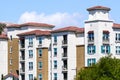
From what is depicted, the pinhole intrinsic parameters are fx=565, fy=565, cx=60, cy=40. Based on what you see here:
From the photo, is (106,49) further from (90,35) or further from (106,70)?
(106,70)

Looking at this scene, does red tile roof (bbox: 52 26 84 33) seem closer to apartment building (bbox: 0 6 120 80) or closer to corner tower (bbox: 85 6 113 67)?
apartment building (bbox: 0 6 120 80)

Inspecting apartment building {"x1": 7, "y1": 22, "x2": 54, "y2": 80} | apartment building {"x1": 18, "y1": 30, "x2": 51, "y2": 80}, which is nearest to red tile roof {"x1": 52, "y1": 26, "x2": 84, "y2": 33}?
apartment building {"x1": 18, "y1": 30, "x2": 51, "y2": 80}

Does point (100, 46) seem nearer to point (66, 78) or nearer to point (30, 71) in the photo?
point (66, 78)

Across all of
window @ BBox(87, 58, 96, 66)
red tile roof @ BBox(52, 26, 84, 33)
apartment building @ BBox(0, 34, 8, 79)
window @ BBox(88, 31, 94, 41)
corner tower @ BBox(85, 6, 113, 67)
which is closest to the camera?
corner tower @ BBox(85, 6, 113, 67)

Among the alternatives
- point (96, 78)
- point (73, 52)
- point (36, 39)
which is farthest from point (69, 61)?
point (96, 78)

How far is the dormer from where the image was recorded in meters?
85.2

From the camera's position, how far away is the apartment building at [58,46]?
8506 cm

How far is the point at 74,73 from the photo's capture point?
88.2m

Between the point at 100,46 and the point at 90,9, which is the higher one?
the point at 90,9

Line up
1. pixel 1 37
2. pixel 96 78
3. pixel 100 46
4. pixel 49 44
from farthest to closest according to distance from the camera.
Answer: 1. pixel 1 37
2. pixel 49 44
3. pixel 100 46
4. pixel 96 78

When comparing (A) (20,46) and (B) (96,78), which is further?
(A) (20,46)

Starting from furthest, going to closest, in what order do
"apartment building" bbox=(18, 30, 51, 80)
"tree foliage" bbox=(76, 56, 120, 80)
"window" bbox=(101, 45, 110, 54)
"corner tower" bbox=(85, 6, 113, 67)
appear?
"apartment building" bbox=(18, 30, 51, 80)
"window" bbox=(101, 45, 110, 54)
"corner tower" bbox=(85, 6, 113, 67)
"tree foliage" bbox=(76, 56, 120, 80)

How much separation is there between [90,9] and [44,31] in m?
11.6

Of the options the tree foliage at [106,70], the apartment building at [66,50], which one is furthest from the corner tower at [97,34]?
the tree foliage at [106,70]
